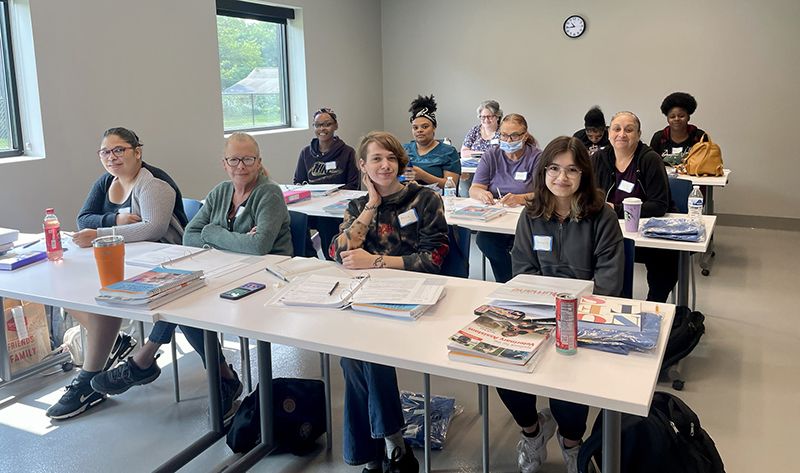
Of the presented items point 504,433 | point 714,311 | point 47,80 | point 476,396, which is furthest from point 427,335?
point 47,80

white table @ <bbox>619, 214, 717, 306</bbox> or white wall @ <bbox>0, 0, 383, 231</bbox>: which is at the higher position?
white wall @ <bbox>0, 0, 383, 231</bbox>

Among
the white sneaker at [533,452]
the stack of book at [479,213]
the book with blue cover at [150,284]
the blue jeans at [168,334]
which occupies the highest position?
the stack of book at [479,213]

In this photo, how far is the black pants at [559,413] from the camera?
2.21m

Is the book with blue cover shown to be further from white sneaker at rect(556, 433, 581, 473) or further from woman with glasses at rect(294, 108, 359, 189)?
woman with glasses at rect(294, 108, 359, 189)

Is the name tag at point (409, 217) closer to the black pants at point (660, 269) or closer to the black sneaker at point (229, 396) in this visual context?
the black sneaker at point (229, 396)

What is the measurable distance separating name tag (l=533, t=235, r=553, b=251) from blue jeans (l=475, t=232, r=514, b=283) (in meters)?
1.22

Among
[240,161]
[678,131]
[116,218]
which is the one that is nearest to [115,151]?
[116,218]

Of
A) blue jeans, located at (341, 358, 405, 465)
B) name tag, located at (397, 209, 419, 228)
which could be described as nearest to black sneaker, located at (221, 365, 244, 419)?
blue jeans, located at (341, 358, 405, 465)

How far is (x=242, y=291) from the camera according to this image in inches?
86.7

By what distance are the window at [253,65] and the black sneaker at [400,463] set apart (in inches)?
172

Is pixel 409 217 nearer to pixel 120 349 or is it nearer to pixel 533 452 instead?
pixel 533 452

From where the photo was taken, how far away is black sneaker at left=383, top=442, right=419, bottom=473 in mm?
2283

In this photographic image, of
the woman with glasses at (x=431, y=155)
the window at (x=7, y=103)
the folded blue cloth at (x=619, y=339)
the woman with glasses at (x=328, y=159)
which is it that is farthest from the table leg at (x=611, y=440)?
the window at (x=7, y=103)

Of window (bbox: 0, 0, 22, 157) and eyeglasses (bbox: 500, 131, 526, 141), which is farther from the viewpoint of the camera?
window (bbox: 0, 0, 22, 157)
